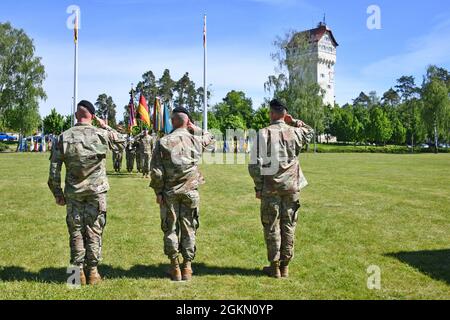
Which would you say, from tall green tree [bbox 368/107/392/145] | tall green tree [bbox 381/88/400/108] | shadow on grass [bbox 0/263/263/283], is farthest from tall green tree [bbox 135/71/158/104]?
shadow on grass [bbox 0/263/263/283]

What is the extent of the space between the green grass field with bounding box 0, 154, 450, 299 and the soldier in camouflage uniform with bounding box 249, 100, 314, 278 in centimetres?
43

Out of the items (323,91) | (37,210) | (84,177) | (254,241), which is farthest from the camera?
(323,91)

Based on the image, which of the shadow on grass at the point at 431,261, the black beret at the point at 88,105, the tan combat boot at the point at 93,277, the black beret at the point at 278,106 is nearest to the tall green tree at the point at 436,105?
the shadow on grass at the point at 431,261

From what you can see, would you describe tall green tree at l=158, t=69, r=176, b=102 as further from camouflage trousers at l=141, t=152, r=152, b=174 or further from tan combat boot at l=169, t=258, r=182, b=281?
tan combat boot at l=169, t=258, r=182, b=281

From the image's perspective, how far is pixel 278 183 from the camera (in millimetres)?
6070

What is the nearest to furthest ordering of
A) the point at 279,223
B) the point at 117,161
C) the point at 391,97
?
1. the point at 279,223
2. the point at 117,161
3. the point at 391,97

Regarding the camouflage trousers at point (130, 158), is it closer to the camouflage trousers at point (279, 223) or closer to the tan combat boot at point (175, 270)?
the tan combat boot at point (175, 270)

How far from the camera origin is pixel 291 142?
20.6ft

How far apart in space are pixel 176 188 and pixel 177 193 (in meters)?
0.07

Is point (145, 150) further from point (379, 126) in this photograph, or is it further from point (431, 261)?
point (379, 126)

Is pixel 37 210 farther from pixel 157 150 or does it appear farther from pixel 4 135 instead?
pixel 4 135

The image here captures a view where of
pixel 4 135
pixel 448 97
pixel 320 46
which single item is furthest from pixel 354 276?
pixel 320 46

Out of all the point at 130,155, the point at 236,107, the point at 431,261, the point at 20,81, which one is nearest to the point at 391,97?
the point at 236,107
